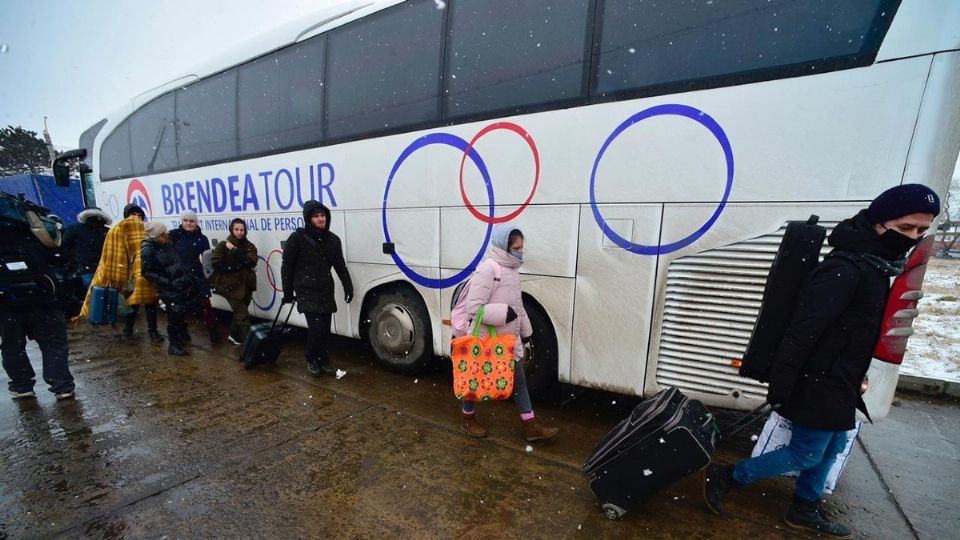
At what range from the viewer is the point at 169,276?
4.98 m

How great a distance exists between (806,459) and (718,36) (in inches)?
98.3

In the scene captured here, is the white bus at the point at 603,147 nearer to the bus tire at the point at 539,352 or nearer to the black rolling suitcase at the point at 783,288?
the bus tire at the point at 539,352

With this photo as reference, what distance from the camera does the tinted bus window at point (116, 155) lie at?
6.93 m

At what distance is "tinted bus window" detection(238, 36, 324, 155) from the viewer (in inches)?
174

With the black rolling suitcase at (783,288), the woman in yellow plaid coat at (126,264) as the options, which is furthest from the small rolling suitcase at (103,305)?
the black rolling suitcase at (783,288)

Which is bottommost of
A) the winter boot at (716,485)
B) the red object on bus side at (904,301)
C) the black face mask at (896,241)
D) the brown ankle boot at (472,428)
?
the brown ankle boot at (472,428)

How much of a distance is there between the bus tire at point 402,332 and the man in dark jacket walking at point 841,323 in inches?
116

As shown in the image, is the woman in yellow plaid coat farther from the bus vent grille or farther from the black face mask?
the black face mask

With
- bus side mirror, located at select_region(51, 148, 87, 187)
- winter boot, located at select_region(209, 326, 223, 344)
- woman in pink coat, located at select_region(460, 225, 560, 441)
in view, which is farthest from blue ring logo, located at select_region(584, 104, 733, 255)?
bus side mirror, located at select_region(51, 148, 87, 187)

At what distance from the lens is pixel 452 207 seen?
12.1 ft

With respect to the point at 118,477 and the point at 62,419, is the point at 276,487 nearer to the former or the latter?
the point at 118,477

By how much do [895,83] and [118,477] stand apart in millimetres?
5118

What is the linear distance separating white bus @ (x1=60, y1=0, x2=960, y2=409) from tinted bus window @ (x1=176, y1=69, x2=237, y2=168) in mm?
507

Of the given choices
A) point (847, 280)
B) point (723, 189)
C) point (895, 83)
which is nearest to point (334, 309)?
point (723, 189)
